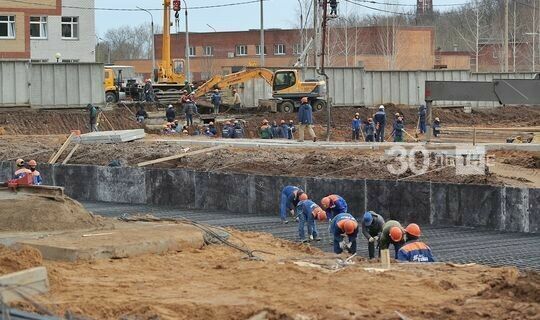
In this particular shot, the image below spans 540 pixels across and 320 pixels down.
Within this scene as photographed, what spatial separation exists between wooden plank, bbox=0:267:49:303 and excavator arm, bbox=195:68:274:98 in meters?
35.1

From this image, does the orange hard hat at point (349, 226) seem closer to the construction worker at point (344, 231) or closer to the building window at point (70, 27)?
the construction worker at point (344, 231)

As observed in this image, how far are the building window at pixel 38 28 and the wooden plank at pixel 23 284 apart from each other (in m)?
48.8

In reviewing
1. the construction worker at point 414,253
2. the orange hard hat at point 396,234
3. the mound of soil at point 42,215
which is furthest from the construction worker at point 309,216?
the mound of soil at point 42,215

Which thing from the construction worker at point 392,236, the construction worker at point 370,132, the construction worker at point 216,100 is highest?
the construction worker at point 216,100

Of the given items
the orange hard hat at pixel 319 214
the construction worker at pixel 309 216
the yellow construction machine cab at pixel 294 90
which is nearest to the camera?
the orange hard hat at pixel 319 214

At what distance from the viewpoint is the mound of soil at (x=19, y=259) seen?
44.7 ft

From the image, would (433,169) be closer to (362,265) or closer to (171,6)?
(362,265)

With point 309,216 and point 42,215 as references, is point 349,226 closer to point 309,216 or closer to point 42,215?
point 309,216

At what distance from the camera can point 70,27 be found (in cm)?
6056

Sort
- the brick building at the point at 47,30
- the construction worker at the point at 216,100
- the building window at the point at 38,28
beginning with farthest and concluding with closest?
the building window at the point at 38,28 → the brick building at the point at 47,30 → the construction worker at the point at 216,100

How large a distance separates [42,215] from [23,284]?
5588mm

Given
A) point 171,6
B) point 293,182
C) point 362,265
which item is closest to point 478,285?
point 362,265

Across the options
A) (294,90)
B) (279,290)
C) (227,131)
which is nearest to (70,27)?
(294,90)

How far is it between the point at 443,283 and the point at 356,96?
37.1m
